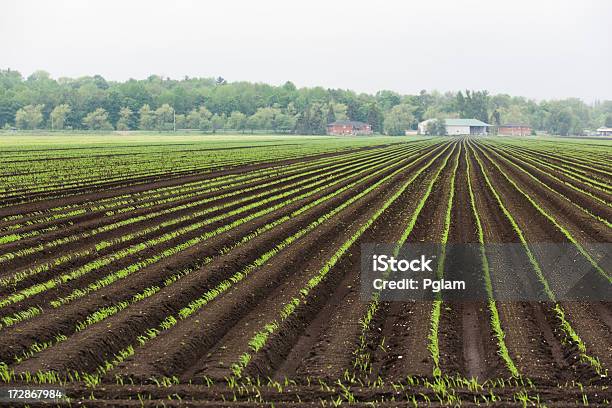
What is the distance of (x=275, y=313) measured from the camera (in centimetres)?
958

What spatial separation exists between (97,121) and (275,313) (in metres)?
143

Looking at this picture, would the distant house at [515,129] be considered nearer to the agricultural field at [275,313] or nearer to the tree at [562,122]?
the tree at [562,122]

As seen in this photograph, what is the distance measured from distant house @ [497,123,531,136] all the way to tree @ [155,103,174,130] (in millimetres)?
94694

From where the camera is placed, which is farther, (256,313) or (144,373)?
(256,313)

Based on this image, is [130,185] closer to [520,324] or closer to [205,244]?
[205,244]

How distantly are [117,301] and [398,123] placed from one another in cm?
16867

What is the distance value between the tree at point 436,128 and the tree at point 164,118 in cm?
6442

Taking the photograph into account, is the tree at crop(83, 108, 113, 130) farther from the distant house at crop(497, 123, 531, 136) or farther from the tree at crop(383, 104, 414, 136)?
the distant house at crop(497, 123, 531, 136)

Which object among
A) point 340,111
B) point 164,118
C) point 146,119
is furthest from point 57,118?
point 340,111

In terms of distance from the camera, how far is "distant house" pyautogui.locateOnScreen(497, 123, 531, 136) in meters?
191

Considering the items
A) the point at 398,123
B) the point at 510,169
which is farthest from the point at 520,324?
the point at 398,123

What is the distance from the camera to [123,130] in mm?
148875

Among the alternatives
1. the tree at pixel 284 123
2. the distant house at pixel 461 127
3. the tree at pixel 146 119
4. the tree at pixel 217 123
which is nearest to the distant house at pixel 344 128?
the tree at pixel 284 123

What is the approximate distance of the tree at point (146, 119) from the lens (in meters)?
A: 151
